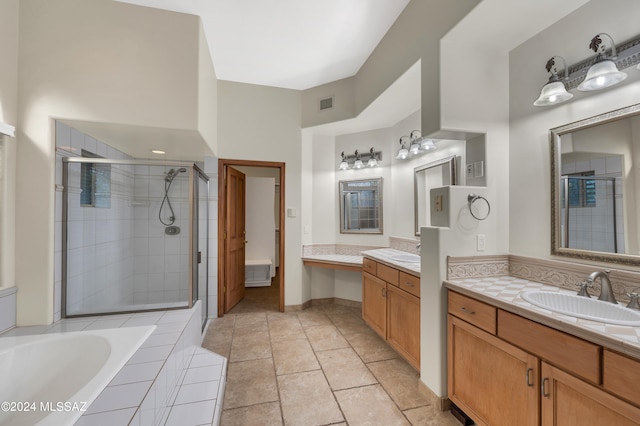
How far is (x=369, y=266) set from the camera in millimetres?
2914

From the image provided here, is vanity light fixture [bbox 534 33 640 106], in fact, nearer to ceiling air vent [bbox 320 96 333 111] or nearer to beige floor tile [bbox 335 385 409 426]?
beige floor tile [bbox 335 385 409 426]

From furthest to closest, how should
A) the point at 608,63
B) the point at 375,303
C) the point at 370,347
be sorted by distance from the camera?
the point at 375,303, the point at 370,347, the point at 608,63

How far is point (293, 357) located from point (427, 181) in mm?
2181

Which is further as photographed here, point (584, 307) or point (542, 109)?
point (542, 109)

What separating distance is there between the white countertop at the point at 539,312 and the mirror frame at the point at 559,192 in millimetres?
230

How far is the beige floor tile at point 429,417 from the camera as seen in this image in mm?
1683

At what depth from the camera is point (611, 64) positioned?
4.23ft

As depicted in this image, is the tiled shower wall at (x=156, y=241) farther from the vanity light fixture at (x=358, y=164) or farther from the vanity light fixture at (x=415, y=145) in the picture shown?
the vanity light fixture at (x=415, y=145)

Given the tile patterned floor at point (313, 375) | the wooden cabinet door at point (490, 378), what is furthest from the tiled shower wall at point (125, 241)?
the wooden cabinet door at point (490, 378)

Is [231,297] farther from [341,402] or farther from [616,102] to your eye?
[616,102]

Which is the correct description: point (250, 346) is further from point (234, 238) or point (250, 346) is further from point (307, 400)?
point (234, 238)

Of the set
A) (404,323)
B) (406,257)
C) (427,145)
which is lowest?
(404,323)

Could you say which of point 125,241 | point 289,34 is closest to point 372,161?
point 289,34

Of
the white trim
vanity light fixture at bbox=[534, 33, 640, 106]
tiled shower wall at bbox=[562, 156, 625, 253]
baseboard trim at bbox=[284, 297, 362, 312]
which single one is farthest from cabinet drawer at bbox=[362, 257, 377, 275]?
the white trim
